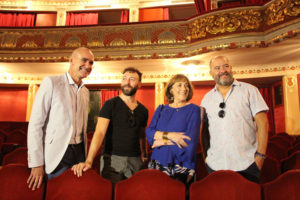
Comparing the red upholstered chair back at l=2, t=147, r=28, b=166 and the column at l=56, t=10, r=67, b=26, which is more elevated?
the column at l=56, t=10, r=67, b=26

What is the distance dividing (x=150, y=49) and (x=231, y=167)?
4.56 m

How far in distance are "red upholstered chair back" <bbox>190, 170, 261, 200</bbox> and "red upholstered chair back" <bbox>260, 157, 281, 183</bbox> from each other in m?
0.84

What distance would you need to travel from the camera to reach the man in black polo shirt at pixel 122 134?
138 cm

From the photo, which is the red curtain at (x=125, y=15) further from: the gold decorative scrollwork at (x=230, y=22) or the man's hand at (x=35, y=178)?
the man's hand at (x=35, y=178)

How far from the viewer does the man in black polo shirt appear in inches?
54.2

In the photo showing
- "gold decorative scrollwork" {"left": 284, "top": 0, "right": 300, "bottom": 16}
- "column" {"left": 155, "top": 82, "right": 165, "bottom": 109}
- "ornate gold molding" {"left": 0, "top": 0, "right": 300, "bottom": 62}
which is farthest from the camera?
"column" {"left": 155, "top": 82, "right": 165, "bottom": 109}

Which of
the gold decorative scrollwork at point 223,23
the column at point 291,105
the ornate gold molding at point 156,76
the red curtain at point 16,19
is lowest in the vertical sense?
the column at point 291,105

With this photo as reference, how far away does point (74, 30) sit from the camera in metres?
5.92

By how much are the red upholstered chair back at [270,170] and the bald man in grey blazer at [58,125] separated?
1402 millimetres

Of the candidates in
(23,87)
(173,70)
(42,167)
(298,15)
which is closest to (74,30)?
(173,70)

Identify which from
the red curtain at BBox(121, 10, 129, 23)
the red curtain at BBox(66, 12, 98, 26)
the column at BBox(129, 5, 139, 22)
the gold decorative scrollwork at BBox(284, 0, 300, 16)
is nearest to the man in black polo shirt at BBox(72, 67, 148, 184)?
the gold decorative scrollwork at BBox(284, 0, 300, 16)

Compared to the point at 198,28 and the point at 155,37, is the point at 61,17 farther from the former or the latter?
the point at 198,28

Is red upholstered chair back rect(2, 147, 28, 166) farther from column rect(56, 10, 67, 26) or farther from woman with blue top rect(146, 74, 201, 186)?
column rect(56, 10, 67, 26)

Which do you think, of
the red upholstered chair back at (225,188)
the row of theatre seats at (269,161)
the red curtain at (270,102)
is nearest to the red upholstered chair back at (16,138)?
the row of theatre seats at (269,161)
